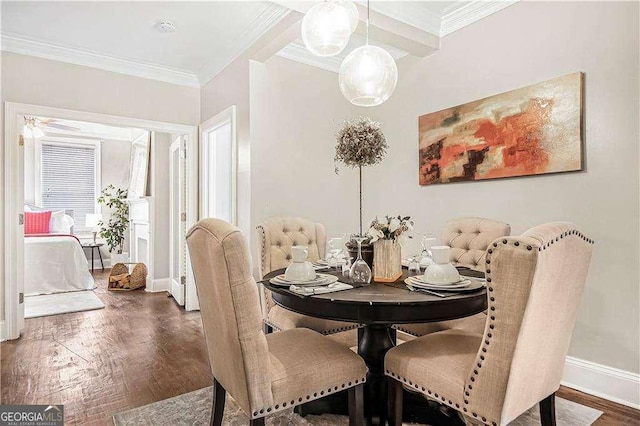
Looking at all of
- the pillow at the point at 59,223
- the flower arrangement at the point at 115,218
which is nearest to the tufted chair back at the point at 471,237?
the flower arrangement at the point at 115,218

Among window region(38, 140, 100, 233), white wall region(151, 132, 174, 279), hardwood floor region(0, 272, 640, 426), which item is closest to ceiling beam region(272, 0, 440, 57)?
hardwood floor region(0, 272, 640, 426)

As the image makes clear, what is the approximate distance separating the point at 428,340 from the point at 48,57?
401cm

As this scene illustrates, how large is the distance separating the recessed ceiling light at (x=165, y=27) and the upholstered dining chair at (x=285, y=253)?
6.08ft

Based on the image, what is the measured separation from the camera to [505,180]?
9.00 feet

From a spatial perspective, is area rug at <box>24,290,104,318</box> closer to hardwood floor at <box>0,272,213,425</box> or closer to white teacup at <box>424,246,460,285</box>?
hardwood floor at <box>0,272,213,425</box>

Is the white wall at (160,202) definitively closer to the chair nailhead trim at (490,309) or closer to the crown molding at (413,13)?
the crown molding at (413,13)

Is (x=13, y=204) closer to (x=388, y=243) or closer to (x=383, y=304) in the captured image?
(x=388, y=243)

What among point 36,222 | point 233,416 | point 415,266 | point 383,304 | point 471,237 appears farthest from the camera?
point 36,222

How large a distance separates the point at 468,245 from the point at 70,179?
24.4ft

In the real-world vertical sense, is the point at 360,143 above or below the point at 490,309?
above

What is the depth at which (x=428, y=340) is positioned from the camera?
1.69m

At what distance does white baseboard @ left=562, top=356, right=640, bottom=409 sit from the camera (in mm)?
2139

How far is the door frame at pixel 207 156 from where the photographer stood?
3.55 meters

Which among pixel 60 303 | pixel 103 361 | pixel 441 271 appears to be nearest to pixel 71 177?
pixel 60 303
